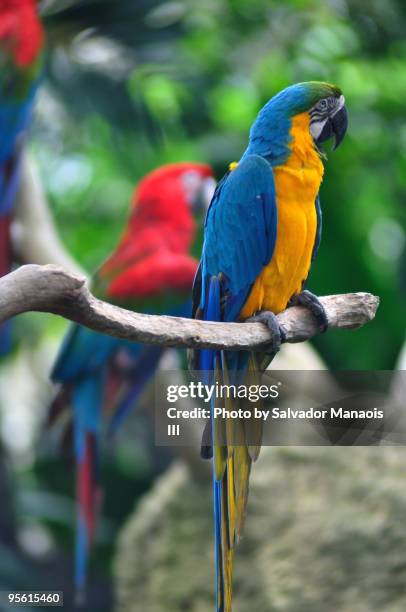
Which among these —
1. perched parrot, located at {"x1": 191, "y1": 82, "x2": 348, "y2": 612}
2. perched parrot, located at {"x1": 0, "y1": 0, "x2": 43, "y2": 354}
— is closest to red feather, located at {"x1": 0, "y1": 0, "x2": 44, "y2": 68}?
perched parrot, located at {"x1": 0, "y1": 0, "x2": 43, "y2": 354}

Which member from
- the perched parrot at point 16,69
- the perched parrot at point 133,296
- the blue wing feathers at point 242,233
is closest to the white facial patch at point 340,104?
the blue wing feathers at point 242,233

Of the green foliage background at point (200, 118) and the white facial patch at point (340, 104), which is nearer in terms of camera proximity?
the white facial patch at point (340, 104)

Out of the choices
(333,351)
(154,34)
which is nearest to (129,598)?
(333,351)

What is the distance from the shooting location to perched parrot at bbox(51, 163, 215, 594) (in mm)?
1729

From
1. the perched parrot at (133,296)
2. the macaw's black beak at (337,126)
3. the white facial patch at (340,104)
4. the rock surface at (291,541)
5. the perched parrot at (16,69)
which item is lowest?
the rock surface at (291,541)

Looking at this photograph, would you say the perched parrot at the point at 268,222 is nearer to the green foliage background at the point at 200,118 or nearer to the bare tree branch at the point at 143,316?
the bare tree branch at the point at 143,316

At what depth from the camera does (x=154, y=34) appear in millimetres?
2270

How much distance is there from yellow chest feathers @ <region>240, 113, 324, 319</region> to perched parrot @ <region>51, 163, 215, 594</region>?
610 mm

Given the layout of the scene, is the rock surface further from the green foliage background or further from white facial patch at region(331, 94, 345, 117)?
white facial patch at region(331, 94, 345, 117)

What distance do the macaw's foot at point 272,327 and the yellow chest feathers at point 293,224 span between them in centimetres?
4

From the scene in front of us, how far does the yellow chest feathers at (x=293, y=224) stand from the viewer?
3.48ft

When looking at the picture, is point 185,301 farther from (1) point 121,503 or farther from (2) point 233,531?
(1) point 121,503

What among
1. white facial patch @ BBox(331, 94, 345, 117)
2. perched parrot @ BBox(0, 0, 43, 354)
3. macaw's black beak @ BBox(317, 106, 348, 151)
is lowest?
perched parrot @ BBox(0, 0, 43, 354)

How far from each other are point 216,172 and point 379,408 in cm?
116
